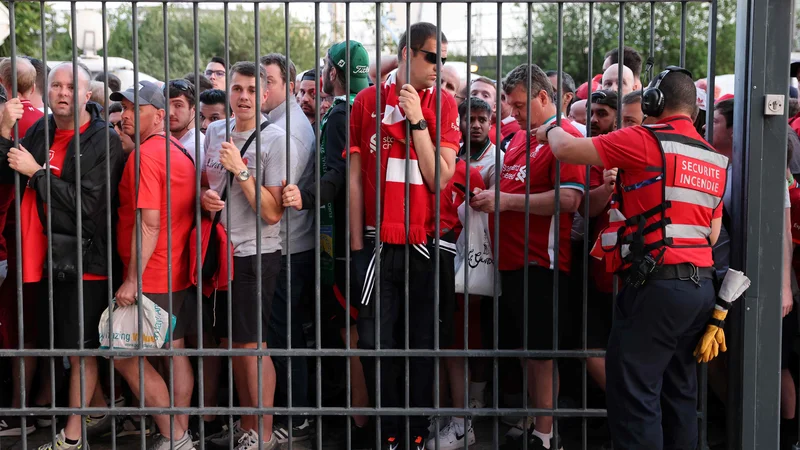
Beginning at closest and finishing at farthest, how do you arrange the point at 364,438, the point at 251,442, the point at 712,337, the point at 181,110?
the point at 712,337 < the point at 251,442 < the point at 364,438 < the point at 181,110

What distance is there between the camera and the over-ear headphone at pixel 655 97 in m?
4.45

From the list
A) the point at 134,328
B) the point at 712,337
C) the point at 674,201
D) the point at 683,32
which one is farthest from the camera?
the point at 134,328

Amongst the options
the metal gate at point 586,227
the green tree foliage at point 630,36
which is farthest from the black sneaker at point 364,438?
the green tree foliage at point 630,36

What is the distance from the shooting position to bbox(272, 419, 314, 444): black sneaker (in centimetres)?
569

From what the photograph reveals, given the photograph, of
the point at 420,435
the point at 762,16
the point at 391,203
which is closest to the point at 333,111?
the point at 391,203

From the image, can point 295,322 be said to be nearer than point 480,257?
No

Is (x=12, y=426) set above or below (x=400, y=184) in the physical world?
below

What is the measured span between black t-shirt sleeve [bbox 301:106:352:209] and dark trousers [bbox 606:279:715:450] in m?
1.68

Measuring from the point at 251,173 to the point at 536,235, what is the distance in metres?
1.63

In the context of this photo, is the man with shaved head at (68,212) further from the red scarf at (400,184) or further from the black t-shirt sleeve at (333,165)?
the red scarf at (400,184)

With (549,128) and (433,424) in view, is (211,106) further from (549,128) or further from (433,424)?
(549,128)

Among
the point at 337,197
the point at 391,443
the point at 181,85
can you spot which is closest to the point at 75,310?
the point at 337,197

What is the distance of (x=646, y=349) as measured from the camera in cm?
438

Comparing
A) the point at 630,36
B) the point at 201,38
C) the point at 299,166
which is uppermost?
the point at 201,38
